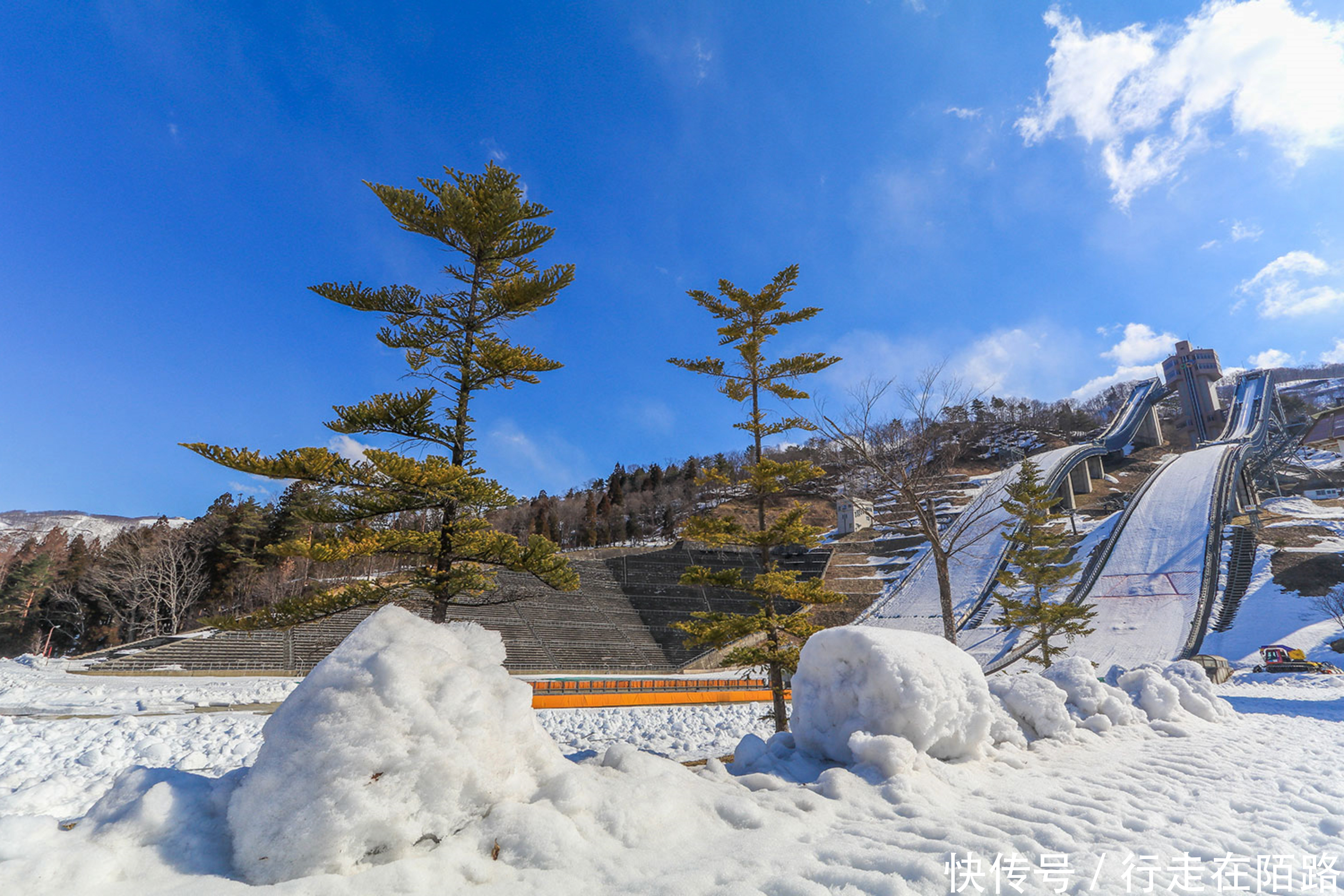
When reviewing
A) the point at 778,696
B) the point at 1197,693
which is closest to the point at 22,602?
the point at 778,696

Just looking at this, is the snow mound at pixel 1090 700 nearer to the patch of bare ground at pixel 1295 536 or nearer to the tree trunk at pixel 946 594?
the tree trunk at pixel 946 594

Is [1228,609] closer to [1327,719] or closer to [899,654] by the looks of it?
[1327,719]

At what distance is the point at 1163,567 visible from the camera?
3156cm

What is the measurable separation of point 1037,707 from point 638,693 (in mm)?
13738

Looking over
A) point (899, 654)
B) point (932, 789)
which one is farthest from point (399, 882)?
point (899, 654)

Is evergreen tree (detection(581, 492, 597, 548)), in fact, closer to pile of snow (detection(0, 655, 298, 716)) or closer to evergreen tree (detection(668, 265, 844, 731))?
pile of snow (detection(0, 655, 298, 716))

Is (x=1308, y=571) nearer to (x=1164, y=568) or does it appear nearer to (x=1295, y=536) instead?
(x=1164, y=568)

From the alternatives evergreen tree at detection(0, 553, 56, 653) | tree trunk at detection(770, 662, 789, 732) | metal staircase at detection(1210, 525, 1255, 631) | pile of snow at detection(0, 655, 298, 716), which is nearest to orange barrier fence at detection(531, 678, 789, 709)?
tree trunk at detection(770, 662, 789, 732)

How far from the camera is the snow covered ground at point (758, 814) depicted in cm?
217

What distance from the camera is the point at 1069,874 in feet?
9.07

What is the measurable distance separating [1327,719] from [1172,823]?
10.2 metres

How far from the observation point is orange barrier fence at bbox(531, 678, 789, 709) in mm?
16766

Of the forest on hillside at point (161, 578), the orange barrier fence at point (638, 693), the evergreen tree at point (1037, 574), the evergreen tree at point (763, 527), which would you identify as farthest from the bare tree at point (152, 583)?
the evergreen tree at point (1037, 574)

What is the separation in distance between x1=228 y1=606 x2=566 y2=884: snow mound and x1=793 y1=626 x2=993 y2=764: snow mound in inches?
103
